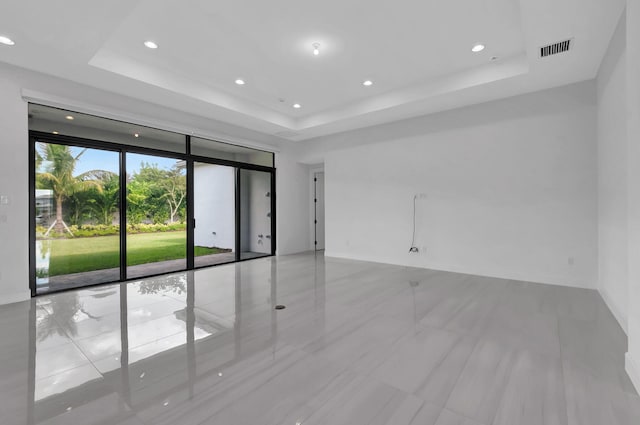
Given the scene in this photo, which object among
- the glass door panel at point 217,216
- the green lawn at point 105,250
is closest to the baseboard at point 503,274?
the glass door panel at point 217,216

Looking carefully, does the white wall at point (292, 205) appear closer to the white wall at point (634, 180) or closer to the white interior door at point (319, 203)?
the white interior door at point (319, 203)

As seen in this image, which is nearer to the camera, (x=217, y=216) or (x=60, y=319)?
(x=60, y=319)

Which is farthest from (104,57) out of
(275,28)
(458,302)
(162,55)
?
(458,302)

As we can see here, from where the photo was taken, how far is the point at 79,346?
2650 millimetres

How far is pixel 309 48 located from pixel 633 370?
449 cm

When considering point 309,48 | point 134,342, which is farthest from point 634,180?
point 134,342

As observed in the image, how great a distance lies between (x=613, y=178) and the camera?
3.46 m

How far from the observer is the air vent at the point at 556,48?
11.2 feet

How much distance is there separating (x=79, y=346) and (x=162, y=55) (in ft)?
12.0

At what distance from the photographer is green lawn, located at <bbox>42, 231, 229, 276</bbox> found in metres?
4.58

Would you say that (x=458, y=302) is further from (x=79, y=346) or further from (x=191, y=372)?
(x=79, y=346)

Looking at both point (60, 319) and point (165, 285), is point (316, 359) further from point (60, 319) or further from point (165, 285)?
point (165, 285)

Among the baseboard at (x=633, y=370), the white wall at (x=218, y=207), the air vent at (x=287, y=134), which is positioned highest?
the air vent at (x=287, y=134)

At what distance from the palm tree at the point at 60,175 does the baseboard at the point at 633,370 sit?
264 inches
